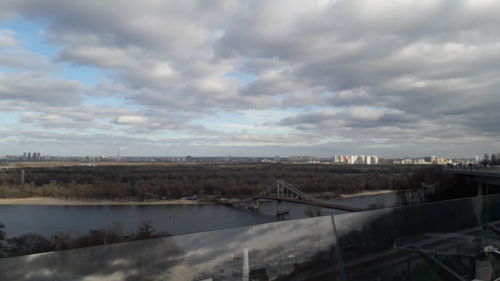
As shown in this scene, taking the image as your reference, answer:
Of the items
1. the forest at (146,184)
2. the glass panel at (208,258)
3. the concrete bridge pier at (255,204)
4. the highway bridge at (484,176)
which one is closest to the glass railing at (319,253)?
the glass panel at (208,258)

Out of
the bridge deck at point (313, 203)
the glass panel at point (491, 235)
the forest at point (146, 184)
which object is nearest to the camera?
the glass panel at point (491, 235)

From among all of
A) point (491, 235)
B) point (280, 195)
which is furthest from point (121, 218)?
point (491, 235)

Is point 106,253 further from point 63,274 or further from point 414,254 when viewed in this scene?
point 414,254

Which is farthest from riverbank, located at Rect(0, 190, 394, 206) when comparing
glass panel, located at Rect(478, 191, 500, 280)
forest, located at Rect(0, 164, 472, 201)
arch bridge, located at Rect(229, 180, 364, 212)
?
glass panel, located at Rect(478, 191, 500, 280)

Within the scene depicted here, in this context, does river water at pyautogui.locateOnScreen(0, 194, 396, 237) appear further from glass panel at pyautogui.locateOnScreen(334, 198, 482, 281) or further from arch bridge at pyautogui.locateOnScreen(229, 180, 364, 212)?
glass panel at pyautogui.locateOnScreen(334, 198, 482, 281)

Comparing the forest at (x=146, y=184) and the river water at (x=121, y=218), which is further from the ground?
the forest at (x=146, y=184)

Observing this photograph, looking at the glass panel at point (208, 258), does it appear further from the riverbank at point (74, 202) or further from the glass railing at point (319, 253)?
the riverbank at point (74, 202)

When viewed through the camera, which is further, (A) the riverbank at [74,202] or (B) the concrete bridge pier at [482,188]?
(A) the riverbank at [74,202]

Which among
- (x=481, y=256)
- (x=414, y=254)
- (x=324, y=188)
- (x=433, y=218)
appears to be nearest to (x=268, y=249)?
(x=414, y=254)
